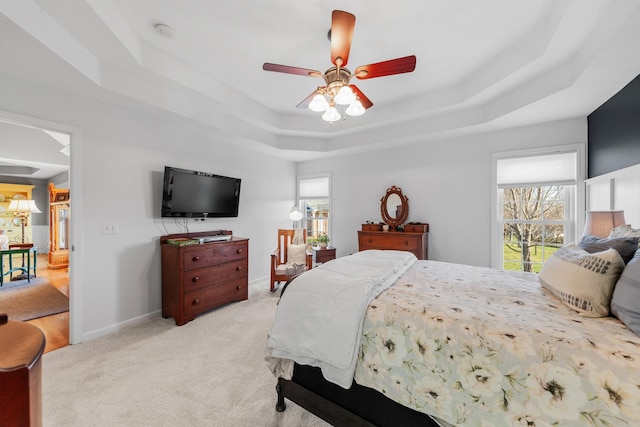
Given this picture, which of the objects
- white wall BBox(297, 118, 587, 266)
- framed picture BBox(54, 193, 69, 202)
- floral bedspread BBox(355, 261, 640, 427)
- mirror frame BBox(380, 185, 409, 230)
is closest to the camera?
floral bedspread BBox(355, 261, 640, 427)

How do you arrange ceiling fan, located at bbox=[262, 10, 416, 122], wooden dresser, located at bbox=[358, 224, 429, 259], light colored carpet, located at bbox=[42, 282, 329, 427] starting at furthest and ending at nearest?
wooden dresser, located at bbox=[358, 224, 429, 259], ceiling fan, located at bbox=[262, 10, 416, 122], light colored carpet, located at bbox=[42, 282, 329, 427]

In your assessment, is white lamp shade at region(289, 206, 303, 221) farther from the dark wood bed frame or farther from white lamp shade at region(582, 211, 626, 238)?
white lamp shade at region(582, 211, 626, 238)

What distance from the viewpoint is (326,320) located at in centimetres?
147

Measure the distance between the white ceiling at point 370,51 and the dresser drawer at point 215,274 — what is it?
1.95 meters

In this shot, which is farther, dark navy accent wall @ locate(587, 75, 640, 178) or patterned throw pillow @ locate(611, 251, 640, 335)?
dark navy accent wall @ locate(587, 75, 640, 178)

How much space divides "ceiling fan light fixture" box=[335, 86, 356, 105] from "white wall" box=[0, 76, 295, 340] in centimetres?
237

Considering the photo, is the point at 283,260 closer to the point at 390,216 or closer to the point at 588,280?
the point at 390,216

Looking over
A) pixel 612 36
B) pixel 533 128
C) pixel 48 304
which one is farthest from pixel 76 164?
pixel 533 128

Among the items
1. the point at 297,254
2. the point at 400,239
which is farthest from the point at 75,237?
the point at 400,239

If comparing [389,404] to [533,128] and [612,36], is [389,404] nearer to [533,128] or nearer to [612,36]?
[612,36]

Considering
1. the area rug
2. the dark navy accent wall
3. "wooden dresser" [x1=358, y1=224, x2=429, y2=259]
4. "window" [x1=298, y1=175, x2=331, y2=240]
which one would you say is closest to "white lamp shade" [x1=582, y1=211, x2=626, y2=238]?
the dark navy accent wall

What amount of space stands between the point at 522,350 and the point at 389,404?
0.72 m

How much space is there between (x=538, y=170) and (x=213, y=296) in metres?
4.63

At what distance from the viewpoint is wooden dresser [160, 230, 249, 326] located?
3.03 m
